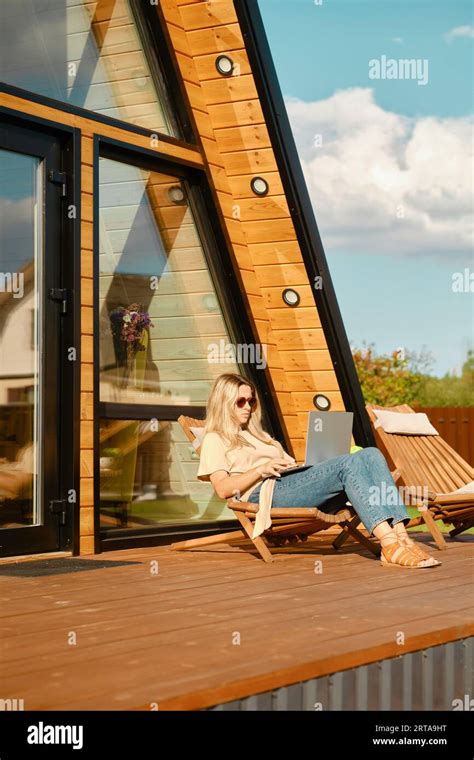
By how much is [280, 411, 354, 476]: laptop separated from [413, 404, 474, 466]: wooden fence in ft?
33.7

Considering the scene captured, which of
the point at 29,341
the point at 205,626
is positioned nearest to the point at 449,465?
the point at 29,341

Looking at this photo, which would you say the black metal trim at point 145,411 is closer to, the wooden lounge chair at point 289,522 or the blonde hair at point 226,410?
the blonde hair at point 226,410

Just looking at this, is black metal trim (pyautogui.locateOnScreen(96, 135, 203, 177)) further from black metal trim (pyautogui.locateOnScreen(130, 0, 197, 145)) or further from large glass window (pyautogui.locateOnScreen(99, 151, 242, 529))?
black metal trim (pyautogui.locateOnScreen(130, 0, 197, 145))

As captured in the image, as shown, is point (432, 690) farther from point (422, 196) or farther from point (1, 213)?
point (422, 196)

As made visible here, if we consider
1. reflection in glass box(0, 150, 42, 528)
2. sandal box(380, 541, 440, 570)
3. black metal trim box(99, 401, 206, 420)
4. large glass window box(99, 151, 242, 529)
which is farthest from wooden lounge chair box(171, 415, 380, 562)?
reflection in glass box(0, 150, 42, 528)

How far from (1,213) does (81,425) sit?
1190mm

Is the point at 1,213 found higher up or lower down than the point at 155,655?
higher up

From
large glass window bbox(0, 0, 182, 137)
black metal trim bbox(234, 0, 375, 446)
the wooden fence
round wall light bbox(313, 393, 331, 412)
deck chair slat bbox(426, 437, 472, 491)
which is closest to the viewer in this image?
large glass window bbox(0, 0, 182, 137)

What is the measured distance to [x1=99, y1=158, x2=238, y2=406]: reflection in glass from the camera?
5977mm

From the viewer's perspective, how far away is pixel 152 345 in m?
6.29

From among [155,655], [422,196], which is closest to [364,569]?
[155,655]

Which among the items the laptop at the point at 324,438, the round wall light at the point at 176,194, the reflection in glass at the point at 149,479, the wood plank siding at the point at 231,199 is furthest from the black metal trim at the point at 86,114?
the laptop at the point at 324,438

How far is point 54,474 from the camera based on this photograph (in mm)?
5367

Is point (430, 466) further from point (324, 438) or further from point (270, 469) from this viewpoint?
point (270, 469)
